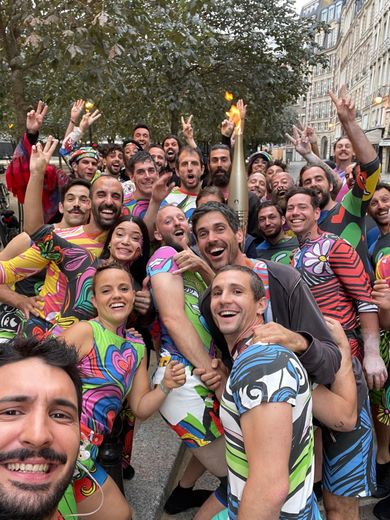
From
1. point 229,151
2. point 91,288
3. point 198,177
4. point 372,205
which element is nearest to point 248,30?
point 229,151

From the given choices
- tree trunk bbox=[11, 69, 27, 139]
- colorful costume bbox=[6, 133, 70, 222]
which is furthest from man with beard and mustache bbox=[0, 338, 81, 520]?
tree trunk bbox=[11, 69, 27, 139]

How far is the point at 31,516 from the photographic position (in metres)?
1.36

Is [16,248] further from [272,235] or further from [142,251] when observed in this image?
[272,235]

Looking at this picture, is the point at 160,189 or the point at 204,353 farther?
the point at 160,189

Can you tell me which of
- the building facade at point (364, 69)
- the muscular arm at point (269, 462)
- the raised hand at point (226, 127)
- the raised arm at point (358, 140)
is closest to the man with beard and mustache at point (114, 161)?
the raised hand at point (226, 127)

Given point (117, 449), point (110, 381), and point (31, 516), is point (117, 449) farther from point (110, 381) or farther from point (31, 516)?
point (31, 516)

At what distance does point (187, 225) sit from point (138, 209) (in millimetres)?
1197

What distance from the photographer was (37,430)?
1.49 m

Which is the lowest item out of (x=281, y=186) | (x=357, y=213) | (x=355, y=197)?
(x=357, y=213)

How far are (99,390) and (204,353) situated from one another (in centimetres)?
59

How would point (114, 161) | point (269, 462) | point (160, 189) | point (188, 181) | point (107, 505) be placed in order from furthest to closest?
point (114, 161) → point (188, 181) → point (160, 189) → point (107, 505) → point (269, 462)

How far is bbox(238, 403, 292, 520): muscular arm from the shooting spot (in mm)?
1578

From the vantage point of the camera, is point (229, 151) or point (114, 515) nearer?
point (114, 515)

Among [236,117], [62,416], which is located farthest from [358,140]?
[62,416]
